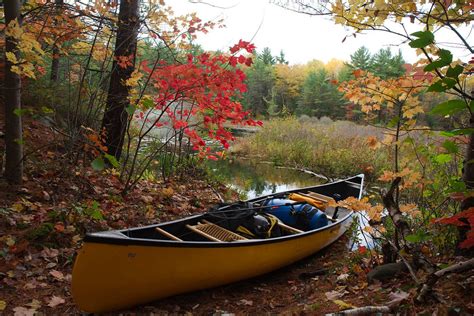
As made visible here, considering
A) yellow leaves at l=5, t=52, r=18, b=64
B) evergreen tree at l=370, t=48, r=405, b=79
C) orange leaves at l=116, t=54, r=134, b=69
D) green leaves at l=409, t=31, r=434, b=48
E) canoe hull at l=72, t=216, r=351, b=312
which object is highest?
evergreen tree at l=370, t=48, r=405, b=79

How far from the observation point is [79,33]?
5148 millimetres

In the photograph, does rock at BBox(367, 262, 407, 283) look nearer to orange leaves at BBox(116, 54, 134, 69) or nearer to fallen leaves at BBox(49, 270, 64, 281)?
fallen leaves at BBox(49, 270, 64, 281)

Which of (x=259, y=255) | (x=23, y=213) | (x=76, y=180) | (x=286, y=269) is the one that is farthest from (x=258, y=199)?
(x=23, y=213)

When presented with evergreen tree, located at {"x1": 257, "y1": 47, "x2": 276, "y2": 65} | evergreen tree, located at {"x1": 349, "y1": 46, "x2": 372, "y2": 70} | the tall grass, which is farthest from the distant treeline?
the tall grass

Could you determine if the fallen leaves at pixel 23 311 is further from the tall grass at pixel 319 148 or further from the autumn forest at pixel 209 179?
the tall grass at pixel 319 148

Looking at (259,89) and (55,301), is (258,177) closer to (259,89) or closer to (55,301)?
(55,301)

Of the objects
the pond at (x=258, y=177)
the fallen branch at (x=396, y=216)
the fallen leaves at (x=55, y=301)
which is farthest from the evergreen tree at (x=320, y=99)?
the fallen leaves at (x=55, y=301)

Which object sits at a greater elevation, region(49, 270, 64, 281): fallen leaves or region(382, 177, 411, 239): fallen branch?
region(382, 177, 411, 239): fallen branch

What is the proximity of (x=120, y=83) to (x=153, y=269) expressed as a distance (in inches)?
176

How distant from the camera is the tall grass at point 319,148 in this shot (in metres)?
13.3

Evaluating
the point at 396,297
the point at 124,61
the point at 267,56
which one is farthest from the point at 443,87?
the point at 267,56

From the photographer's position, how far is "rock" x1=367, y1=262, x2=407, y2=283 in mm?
3096

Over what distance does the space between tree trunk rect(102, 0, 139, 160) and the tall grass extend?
784cm

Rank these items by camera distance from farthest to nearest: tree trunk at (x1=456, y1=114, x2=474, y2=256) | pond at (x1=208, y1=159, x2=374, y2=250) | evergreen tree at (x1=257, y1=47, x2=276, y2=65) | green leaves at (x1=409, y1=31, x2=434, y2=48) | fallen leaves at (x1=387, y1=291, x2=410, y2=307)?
evergreen tree at (x1=257, y1=47, x2=276, y2=65) < pond at (x1=208, y1=159, x2=374, y2=250) < tree trunk at (x1=456, y1=114, x2=474, y2=256) < fallen leaves at (x1=387, y1=291, x2=410, y2=307) < green leaves at (x1=409, y1=31, x2=434, y2=48)
